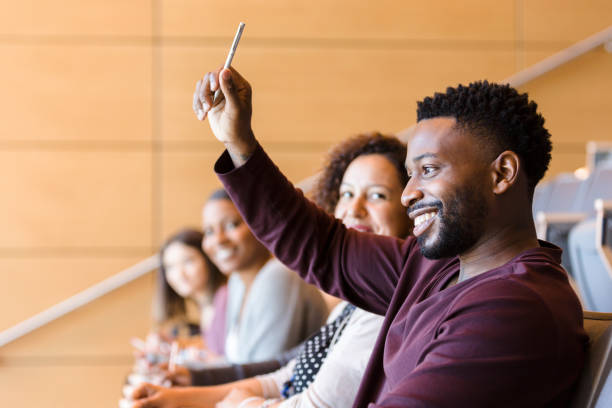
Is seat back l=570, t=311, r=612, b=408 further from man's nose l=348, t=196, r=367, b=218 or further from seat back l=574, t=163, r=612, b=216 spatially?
seat back l=574, t=163, r=612, b=216

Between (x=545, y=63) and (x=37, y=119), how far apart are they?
8.70 ft

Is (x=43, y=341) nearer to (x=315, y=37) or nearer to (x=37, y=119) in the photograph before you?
(x=37, y=119)

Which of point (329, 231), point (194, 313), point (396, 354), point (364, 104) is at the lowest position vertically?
point (396, 354)

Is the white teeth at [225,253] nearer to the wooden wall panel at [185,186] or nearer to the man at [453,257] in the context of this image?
the wooden wall panel at [185,186]

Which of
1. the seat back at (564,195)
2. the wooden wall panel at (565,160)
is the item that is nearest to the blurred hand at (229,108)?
the seat back at (564,195)

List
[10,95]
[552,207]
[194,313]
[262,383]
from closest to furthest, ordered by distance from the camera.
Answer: [262,383] → [552,207] → [10,95] → [194,313]

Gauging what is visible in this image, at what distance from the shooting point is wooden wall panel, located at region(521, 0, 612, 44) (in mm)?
3676

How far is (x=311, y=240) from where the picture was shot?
1.20 meters

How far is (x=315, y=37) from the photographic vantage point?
370 cm

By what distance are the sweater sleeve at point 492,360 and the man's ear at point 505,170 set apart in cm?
16

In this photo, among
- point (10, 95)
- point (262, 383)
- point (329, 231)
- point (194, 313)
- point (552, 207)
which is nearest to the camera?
point (329, 231)

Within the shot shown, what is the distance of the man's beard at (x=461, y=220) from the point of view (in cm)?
87

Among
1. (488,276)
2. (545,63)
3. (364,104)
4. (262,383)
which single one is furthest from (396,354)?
(545,63)

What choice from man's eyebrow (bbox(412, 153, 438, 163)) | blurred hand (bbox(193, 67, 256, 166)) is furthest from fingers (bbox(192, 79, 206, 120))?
man's eyebrow (bbox(412, 153, 438, 163))
